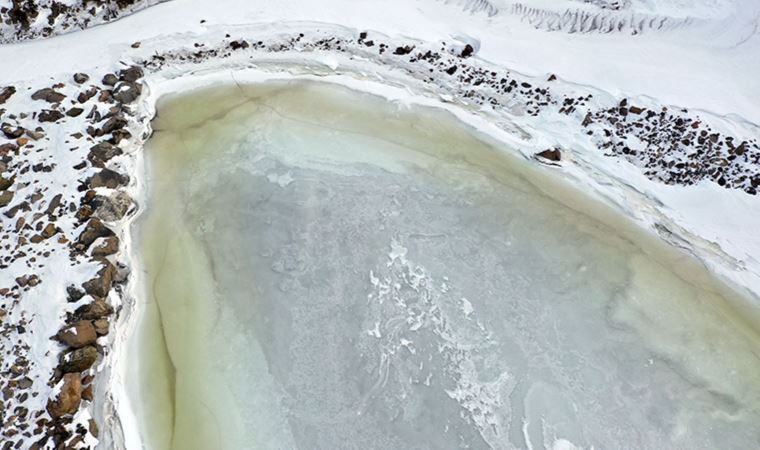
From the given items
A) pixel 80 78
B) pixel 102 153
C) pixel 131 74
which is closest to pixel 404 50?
pixel 131 74

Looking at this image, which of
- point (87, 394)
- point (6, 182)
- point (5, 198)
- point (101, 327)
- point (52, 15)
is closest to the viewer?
point (87, 394)

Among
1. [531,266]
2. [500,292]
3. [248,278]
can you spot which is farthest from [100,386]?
[531,266]

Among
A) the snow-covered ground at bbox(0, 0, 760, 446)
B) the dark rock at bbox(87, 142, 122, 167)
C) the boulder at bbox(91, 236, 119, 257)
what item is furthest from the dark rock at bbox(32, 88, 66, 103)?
the boulder at bbox(91, 236, 119, 257)

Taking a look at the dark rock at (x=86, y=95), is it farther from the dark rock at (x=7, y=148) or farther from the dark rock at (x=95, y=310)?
the dark rock at (x=95, y=310)

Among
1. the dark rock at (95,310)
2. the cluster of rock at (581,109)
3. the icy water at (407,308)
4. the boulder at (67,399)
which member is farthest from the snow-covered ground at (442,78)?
the icy water at (407,308)

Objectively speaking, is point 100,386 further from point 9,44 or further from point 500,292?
point 9,44

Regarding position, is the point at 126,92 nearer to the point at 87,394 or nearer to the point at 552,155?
the point at 87,394
